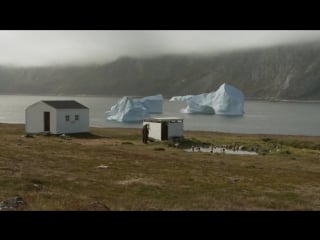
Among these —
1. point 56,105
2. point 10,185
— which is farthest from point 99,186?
point 56,105

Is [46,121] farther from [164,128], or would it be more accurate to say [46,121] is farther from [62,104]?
[164,128]

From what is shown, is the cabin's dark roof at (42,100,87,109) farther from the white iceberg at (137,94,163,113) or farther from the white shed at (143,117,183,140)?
the white iceberg at (137,94,163,113)

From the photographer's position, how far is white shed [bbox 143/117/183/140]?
48.1m

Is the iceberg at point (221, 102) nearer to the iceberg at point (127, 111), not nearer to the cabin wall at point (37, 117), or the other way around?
the iceberg at point (127, 111)

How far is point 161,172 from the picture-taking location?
83.4 feet

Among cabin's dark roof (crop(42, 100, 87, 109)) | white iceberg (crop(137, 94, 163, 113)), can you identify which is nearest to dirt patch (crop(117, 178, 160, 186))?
cabin's dark roof (crop(42, 100, 87, 109))

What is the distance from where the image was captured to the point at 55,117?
49.8m

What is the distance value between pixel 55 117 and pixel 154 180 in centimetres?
3008

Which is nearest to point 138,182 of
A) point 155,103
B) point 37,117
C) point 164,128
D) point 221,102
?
point 164,128

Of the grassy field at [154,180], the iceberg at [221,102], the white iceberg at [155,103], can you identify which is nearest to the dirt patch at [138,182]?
the grassy field at [154,180]
